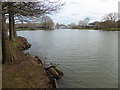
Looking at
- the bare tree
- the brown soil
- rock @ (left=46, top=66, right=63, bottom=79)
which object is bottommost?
rock @ (left=46, top=66, right=63, bottom=79)

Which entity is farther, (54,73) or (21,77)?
(54,73)

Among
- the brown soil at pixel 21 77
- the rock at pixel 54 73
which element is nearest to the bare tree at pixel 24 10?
the brown soil at pixel 21 77

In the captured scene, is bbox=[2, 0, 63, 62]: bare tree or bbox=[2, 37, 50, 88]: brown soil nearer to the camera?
bbox=[2, 37, 50, 88]: brown soil

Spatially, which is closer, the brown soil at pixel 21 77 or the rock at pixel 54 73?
the brown soil at pixel 21 77

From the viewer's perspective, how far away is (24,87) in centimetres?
597

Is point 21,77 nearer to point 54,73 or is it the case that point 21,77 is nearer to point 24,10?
point 54,73

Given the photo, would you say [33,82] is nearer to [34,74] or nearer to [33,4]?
[34,74]

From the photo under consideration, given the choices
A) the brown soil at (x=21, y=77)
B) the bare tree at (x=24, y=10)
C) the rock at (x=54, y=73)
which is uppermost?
the bare tree at (x=24, y=10)

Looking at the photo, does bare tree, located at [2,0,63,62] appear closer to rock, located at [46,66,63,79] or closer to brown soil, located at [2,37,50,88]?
brown soil, located at [2,37,50,88]

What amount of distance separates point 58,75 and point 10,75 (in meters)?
2.97

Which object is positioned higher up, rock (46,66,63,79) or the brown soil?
the brown soil

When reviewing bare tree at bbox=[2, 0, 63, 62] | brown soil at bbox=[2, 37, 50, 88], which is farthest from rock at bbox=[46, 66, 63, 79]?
bare tree at bbox=[2, 0, 63, 62]

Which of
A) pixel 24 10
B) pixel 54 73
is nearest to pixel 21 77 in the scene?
pixel 54 73

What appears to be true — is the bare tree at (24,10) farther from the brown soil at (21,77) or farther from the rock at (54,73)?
the rock at (54,73)
